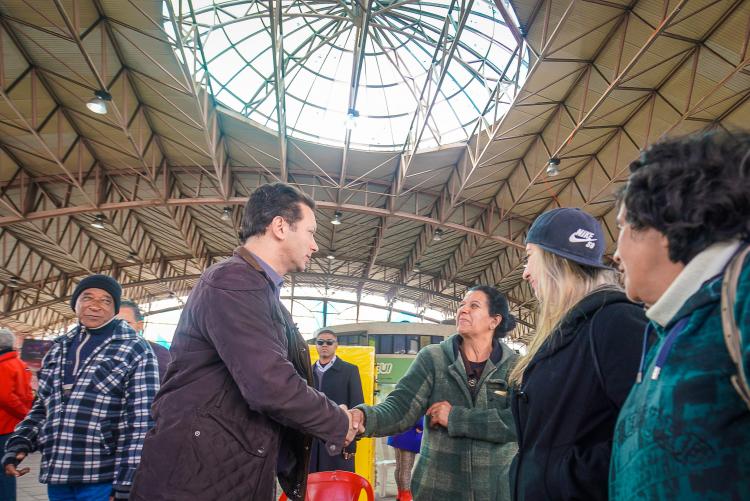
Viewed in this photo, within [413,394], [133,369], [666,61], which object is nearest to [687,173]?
[413,394]

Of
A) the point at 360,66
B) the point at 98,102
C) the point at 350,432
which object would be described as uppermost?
the point at 360,66

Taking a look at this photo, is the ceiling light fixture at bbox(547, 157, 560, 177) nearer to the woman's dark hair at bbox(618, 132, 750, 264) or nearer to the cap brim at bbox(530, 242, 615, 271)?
the cap brim at bbox(530, 242, 615, 271)

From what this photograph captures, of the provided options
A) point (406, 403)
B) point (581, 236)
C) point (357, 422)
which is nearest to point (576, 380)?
point (581, 236)

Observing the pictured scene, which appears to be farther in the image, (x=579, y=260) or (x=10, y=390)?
(x=10, y=390)

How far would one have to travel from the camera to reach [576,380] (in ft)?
4.84

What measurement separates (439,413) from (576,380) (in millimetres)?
1092

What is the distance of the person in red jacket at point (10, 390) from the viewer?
13.9ft

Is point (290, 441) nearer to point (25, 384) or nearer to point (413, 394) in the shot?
point (413, 394)

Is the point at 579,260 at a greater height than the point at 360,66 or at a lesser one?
lesser

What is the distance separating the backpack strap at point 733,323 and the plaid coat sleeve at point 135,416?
261cm

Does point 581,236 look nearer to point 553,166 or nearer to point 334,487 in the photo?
point 334,487

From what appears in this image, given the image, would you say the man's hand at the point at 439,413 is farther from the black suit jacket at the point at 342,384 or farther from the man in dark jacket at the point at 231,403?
the black suit jacket at the point at 342,384

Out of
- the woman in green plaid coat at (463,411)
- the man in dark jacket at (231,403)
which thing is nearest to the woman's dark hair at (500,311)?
the woman in green plaid coat at (463,411)

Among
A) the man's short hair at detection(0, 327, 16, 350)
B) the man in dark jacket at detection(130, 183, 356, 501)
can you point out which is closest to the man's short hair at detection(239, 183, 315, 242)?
the man in dark jacket at detection(130, 183, 356, 501)
